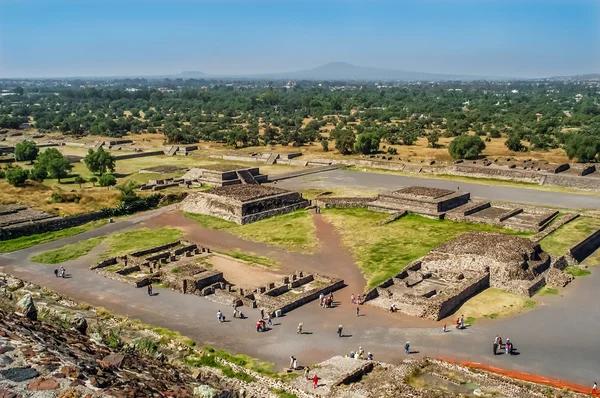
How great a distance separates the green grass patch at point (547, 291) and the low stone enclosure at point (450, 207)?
9.01 meters

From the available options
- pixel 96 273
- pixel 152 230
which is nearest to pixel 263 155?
pixel 152 230

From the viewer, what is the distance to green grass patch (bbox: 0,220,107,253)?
3138 cm

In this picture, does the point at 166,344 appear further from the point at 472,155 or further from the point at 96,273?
the point at 472,155

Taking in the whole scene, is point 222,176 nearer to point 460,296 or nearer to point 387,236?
point 387,236

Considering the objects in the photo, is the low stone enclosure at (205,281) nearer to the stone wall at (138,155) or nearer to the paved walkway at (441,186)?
the paved walkway at (441,186)

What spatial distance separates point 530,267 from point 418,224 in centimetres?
1010

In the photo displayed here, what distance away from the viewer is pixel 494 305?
902 inches

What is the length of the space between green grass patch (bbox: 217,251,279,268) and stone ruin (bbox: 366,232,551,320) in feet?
20.8

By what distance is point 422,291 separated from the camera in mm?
24297

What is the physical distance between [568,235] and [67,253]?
27741mm

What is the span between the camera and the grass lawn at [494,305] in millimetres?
22031

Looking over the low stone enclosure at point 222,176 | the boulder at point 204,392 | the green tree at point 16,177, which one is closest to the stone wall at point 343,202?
the low stone enclosure at point 222,176

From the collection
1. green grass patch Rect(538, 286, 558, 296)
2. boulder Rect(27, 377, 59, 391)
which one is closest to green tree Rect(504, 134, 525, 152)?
green grass patch Rect(538, 286, 558, 296)

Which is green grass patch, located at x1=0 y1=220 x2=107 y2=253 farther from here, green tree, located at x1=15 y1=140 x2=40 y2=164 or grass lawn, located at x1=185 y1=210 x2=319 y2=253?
green tree, located at x1=15 y1=140 x2=40 y2=164
